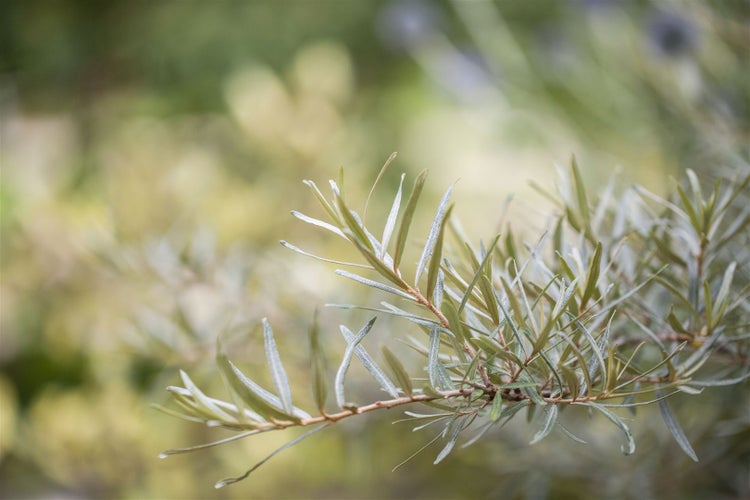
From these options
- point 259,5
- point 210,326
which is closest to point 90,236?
point 210,326

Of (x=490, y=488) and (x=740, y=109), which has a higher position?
(x=740, y=109)

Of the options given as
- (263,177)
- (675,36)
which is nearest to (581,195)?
(675,36)

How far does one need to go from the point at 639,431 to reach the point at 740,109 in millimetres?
161

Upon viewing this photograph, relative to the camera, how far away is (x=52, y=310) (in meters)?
0.60

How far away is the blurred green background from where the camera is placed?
0.28m

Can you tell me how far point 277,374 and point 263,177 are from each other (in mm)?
583

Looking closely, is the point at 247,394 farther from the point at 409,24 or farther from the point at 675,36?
the point at 409,24

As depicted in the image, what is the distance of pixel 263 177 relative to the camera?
0.69 metres

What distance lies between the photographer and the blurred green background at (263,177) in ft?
0.93

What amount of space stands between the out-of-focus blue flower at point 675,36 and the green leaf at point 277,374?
0.33m

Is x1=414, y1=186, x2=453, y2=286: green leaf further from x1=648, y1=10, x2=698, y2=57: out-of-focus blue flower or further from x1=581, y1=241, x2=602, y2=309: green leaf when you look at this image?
x1=648, y1=10, x2=698, y2=57: out-of-focus blue flower

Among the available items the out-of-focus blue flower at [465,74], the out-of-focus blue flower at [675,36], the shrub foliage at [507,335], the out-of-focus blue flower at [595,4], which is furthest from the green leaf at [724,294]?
the out-of-focus blue flower at [465,74]

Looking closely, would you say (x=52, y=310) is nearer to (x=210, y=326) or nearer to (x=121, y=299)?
(x=121, y=299)

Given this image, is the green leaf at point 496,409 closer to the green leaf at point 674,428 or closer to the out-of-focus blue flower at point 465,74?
the green leaf at point 674,428
